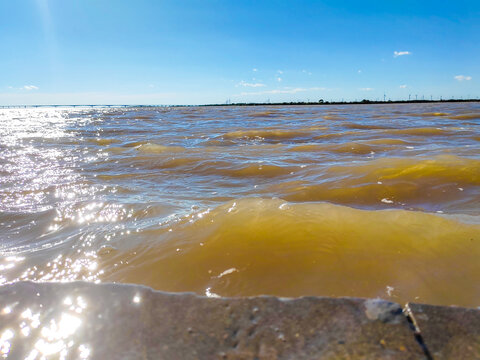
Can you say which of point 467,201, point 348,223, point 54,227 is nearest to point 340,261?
point 348,223

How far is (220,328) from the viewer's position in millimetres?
904

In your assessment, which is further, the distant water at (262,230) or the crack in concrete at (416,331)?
the distant water at (262,230)

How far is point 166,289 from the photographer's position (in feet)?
4.48

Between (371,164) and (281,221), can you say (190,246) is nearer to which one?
(281,221)

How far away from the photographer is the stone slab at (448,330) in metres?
0.77

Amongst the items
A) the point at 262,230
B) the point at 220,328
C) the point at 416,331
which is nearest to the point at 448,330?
the point at 416,331

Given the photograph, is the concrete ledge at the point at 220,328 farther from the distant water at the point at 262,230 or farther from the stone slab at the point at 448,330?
the distant water at the point at 262,230

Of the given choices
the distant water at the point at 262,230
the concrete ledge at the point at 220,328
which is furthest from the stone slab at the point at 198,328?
the distant water at the point at 262,230

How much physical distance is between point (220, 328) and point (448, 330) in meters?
0.65

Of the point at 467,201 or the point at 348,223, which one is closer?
the point at 348,223

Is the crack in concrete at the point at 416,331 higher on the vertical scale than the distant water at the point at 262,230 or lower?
higher

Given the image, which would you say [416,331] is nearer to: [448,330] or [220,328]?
[448,330]

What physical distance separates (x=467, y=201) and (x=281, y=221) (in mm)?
1663

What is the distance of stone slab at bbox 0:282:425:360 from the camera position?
81 centimetres
